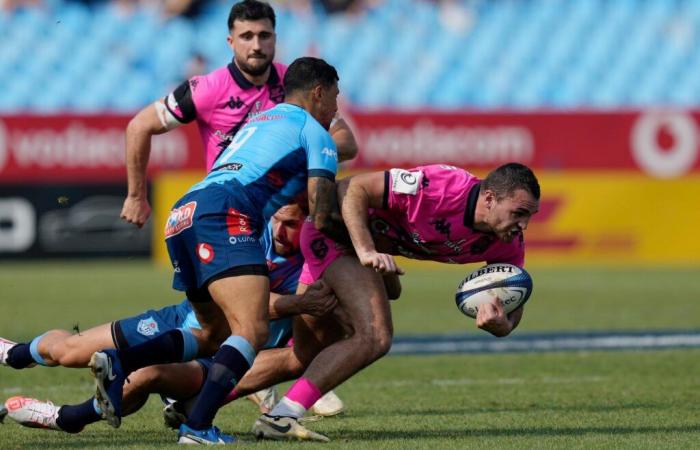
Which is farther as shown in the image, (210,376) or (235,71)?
(235,71)

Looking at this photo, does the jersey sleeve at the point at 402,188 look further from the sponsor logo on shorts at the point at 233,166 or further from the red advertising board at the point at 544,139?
the red advertising board at the point at 544,139

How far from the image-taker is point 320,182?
6.10m

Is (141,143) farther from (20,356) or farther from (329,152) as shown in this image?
(329,152)

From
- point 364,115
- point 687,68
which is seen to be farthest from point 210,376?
point 687,68

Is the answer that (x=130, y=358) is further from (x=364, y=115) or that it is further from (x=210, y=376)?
(x=364, y=115)

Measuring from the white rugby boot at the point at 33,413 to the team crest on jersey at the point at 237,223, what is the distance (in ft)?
4.00

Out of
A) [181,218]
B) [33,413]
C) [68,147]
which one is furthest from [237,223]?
[68,147]

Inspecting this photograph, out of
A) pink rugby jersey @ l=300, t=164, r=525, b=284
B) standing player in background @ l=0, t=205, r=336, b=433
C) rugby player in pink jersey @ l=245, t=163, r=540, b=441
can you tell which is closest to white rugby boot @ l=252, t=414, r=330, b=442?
rugby player in pink jersey @ l=245, t=163, r=540, b=441

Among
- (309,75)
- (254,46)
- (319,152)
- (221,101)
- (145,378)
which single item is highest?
(254,46)

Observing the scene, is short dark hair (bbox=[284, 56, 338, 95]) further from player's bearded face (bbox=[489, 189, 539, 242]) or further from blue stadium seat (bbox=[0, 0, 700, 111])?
blue stadium seat (bbox=[0, 0, 700, 111])

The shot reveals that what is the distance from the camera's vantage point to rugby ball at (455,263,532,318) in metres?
6.38

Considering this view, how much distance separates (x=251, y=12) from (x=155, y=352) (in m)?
2.25

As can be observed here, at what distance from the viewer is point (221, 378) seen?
229 inches

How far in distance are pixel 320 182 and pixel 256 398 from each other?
210 cm
